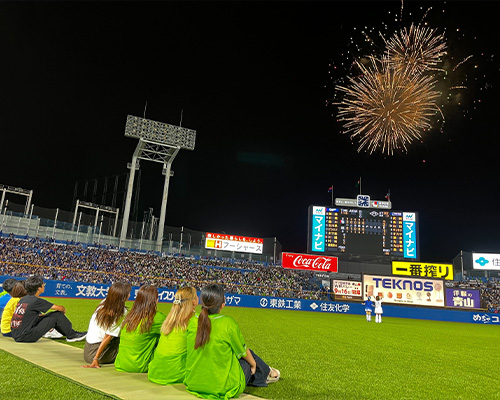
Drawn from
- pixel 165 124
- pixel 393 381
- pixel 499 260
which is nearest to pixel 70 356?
pixel 393 381

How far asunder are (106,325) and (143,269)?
36.3 metres

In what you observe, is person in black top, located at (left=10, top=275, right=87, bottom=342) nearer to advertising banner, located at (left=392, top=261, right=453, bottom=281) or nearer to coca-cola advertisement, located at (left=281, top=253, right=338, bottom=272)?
advertising banner, located at (left=392, top=261, right=453, bottom=281)

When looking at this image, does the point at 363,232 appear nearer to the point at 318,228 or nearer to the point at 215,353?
the point at 318,228

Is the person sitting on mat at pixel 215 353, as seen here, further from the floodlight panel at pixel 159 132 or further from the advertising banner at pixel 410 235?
the floodlight panel at pixel 159 132

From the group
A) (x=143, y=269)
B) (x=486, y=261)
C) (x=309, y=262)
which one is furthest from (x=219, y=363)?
(x=486, y=261)

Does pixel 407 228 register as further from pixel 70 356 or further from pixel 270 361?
pixel 70 356

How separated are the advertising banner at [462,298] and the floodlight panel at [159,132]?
3650 cm

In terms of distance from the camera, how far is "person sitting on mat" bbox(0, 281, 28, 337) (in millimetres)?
8133

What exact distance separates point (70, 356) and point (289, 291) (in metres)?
34.7

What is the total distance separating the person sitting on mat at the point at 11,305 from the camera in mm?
8133

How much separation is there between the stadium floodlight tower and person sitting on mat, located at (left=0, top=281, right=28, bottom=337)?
4031 centimetres

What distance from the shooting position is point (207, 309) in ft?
16.1

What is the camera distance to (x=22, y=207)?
54.2m

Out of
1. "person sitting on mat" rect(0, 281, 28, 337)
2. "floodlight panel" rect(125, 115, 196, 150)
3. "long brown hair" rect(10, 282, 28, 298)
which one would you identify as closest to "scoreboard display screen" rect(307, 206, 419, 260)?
"floodlight panel" rect(125, 115, 196, 150)
